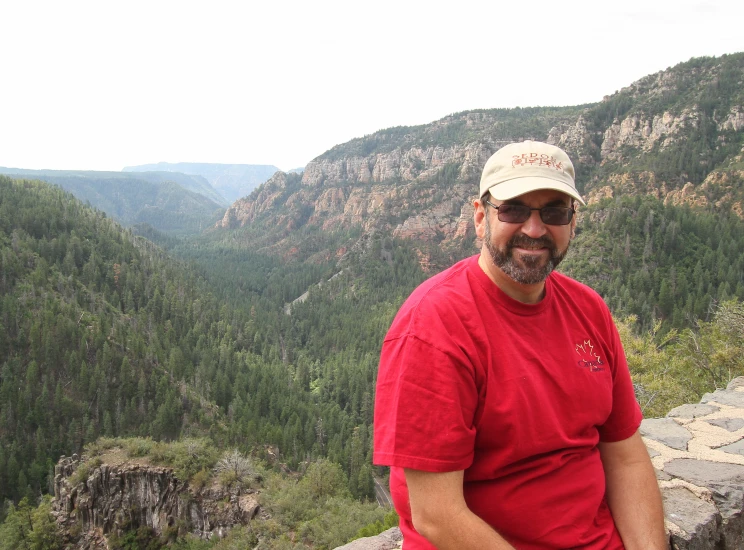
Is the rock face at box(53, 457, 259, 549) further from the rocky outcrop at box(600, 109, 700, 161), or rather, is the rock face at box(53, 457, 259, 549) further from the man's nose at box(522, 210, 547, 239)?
the rocky outcrop at box(600, 109, 700, 161)

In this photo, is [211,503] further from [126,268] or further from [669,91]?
[669,91]

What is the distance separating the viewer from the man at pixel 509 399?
265cm

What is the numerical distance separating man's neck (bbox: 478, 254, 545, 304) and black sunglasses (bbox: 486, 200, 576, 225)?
0.32 metres

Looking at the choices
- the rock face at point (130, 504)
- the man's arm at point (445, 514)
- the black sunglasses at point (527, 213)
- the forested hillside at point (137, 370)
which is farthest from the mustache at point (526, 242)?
the rock face at point (130, 504)

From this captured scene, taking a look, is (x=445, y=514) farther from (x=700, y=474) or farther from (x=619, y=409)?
A: (x=700, y=474)

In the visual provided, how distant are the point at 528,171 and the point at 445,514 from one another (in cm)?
211

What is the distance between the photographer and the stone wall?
13.7ft

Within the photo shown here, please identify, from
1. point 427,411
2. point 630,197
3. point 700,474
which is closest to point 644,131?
point 630,197

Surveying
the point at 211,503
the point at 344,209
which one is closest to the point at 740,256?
the point at 211,503

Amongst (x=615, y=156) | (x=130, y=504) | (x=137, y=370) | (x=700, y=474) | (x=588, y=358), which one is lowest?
(x=137, y=370)

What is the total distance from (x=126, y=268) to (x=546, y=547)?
107m

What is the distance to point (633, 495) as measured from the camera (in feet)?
11.4

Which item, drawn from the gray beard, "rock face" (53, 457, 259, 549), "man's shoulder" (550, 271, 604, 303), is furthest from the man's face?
"rock face" (53, 457, 259, 549)

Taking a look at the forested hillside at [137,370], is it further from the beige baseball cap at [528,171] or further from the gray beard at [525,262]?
the beige baseball cap at [528,171]
